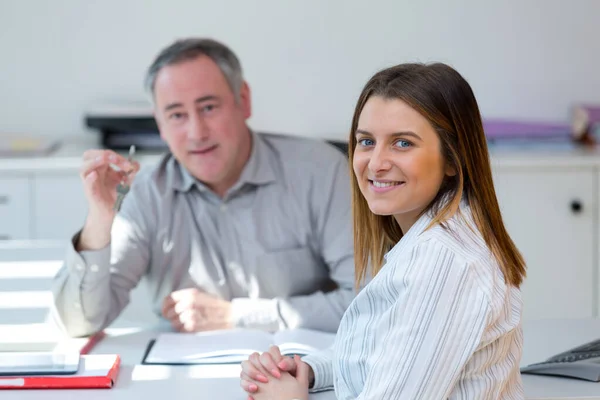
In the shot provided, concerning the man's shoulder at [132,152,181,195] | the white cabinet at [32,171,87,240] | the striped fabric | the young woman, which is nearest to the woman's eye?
the young woman

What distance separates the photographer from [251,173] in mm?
2355

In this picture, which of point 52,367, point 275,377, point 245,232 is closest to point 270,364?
point 275,377

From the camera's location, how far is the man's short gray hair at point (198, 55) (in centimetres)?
232

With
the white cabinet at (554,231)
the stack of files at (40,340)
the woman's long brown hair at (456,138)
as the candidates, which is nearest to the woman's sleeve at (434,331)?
the woman's long brown hair at (456,138)

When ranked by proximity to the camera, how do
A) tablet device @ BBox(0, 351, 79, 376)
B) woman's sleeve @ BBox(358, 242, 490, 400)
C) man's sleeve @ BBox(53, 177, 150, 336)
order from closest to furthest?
woman's sleeve @ BBox(358, 242, 490, 400) < tablet device @ BBox(0, 351, 79, 376) < man's sleeve @ BBox(53, 177, 150, 336)

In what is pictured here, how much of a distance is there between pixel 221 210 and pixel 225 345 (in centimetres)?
57

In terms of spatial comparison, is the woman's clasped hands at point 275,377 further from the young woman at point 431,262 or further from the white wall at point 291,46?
the white wall at point 291,46

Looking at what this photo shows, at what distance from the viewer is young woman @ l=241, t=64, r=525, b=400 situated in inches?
49.6

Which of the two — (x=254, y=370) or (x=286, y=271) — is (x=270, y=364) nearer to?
(x=254, y=370)

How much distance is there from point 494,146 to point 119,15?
60.8 inches

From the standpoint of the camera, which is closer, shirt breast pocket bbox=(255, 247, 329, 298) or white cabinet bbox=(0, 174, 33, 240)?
shirt breast pocket bbox=(255, 247, 329, 298)

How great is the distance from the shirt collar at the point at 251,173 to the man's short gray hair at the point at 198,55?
0.16 meters

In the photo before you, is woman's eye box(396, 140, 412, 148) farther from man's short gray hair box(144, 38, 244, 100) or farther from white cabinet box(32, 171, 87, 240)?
white cabinet box(32, 171, 87, 240)

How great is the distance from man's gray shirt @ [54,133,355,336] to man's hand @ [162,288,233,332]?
0.15 metres
